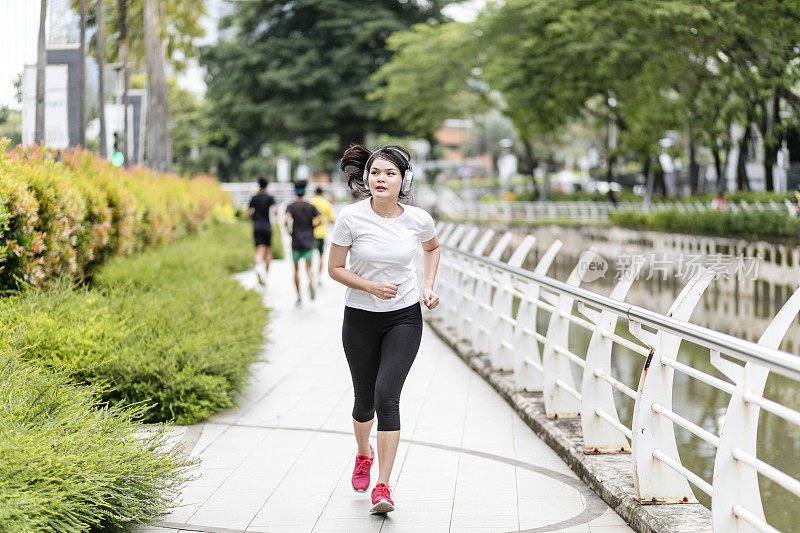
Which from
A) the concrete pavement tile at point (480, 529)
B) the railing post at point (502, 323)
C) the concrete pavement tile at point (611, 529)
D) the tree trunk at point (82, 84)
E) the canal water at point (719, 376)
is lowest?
the canal water at point (719, 376)

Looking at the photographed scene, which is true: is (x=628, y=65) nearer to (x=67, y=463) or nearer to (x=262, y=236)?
(x=262, y=236)

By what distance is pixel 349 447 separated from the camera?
715 centimetres

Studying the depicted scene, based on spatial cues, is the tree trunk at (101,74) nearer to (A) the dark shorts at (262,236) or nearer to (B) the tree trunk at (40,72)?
(A) the dark shorts at (262,236)

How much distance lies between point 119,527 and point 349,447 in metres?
2.41

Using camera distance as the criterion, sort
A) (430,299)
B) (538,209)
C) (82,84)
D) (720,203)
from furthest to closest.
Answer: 1. (538,209)
2. (720,203)
3. (82,84)
4. (430,299)

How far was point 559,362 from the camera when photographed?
7.44 metres

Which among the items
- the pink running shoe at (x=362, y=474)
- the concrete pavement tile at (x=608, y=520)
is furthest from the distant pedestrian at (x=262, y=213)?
the concrete pavement tile at (x=608, y=520)

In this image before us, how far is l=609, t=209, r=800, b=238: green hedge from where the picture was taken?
24.3 metres

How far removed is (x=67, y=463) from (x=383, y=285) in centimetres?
168

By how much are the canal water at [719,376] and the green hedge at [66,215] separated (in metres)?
5.43

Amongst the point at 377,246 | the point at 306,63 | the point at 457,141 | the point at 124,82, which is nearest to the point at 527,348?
the point at 377,246

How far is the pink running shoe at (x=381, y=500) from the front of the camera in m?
5.37

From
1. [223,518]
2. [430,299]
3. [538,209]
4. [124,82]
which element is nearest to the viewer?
[223,518]

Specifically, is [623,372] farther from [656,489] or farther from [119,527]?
[119,527]
